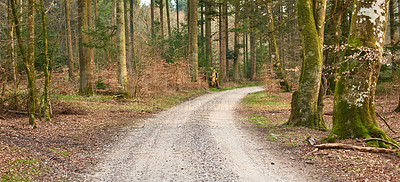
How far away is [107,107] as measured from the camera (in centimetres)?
1342

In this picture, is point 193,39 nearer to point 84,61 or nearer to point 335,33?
point 84,61

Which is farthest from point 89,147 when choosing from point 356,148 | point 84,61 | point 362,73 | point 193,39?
point 193,39

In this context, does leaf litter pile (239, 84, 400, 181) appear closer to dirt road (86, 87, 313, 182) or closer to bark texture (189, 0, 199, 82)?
dirt road (86, 87, 313, 182)

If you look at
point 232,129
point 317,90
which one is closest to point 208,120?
point 232,129

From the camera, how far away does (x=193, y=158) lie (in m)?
5.98

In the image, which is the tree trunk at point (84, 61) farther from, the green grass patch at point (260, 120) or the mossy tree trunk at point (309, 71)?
the mossy tree trunk at point (309, 71)

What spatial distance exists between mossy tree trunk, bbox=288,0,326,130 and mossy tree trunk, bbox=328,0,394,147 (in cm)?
246

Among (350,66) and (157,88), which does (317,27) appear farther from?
(157,88)

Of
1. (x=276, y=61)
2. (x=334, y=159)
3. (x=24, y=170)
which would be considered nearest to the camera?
(x=24, y=170)

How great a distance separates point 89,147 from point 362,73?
21.9 ft

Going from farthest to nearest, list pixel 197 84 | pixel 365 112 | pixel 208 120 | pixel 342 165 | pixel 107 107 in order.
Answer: pixel 197 84
pixel 107 107
pixel 208 120
pixel 365 112
pixel 342 165

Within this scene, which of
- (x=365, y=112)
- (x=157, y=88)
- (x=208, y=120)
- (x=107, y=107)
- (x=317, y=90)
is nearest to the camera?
(x=365, y=112)

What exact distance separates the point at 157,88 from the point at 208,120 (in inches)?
363

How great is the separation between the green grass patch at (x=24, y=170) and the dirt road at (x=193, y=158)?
0.87m
